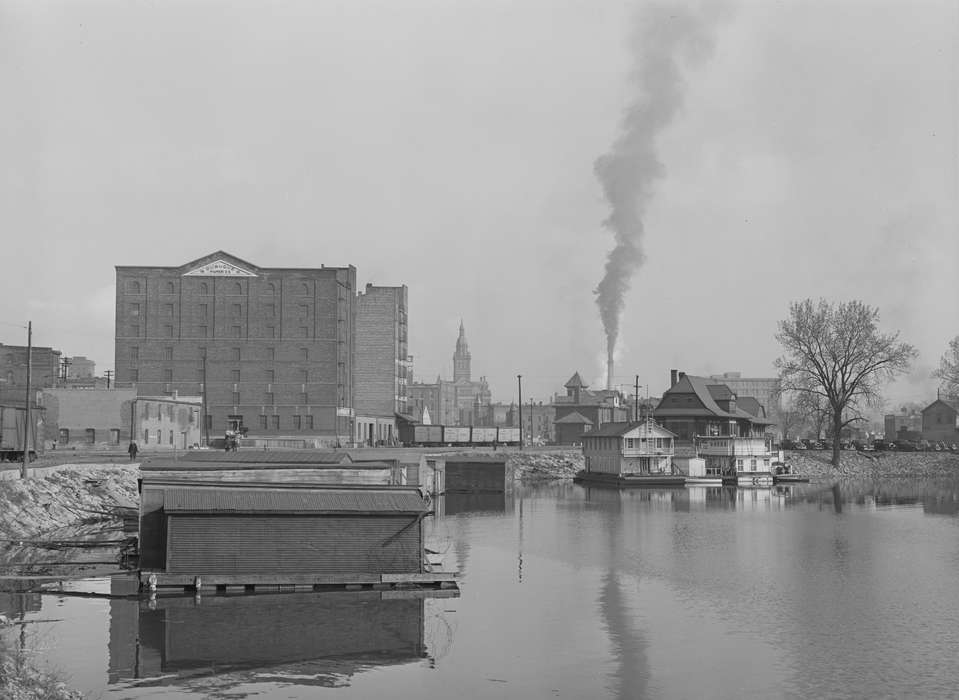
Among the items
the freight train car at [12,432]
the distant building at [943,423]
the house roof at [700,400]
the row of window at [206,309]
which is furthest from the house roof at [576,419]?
the freight train car at [12,432]

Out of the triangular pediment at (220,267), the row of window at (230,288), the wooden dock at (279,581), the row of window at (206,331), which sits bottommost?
the wooden dock at (279,581)

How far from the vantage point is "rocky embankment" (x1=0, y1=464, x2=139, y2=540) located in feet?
159

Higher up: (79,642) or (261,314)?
(261,314)

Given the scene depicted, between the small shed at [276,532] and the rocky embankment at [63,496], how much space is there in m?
13.4

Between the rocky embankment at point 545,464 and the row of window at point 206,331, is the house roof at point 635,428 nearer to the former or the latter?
the rocky embankment at point 545,464

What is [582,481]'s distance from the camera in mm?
106375

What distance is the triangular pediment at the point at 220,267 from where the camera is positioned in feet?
367

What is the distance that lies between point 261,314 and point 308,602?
7991 centimetres

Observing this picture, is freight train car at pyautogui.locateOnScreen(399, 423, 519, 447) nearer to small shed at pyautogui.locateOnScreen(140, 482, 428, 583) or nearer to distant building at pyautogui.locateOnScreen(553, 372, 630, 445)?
distant building at pyautogui.locateOnScreen(553, 372, 630, 445)

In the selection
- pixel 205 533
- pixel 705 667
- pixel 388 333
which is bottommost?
pixel 705 667

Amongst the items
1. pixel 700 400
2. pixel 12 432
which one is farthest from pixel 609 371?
pixel 12 432

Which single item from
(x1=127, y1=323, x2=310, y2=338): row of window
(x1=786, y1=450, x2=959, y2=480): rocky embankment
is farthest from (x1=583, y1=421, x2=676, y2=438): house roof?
(x1=127, y1=323, x2=310, y2=338): row of window

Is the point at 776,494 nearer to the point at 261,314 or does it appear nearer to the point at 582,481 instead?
the point at 582,481

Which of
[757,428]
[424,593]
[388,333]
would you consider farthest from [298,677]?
[388,333]
